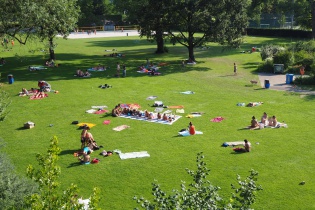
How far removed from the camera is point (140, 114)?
24.9 metres

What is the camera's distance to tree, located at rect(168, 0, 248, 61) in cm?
4181

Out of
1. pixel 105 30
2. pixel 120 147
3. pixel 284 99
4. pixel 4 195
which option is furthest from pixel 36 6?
pixel 105 30

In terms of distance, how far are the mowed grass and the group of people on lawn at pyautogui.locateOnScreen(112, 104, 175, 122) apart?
59cm

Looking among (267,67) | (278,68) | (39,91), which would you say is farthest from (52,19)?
(278,68)

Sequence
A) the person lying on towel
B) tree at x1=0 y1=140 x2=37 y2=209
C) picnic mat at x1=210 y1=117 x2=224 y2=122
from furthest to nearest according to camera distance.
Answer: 1. picnic mat at x1=210 y1=117 x2=224 y2=122
2. the person lying on towel
3. tree at x1=0 y1=140 x2=37 y2=209

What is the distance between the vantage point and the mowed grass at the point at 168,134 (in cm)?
1587

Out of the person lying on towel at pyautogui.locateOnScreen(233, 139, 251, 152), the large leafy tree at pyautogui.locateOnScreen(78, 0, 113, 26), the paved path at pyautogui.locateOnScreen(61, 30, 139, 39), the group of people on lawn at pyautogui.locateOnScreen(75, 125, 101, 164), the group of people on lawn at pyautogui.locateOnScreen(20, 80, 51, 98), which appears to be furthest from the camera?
the large leafy tree at pyautogui.locateOnScreen(78, 0, 113, 26)

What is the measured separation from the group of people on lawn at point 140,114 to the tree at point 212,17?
19.8 meters

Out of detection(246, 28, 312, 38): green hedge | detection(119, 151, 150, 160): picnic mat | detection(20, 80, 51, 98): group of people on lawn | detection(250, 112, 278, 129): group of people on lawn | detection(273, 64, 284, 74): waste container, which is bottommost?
detection(119, 151, 150, 160): picnic mat

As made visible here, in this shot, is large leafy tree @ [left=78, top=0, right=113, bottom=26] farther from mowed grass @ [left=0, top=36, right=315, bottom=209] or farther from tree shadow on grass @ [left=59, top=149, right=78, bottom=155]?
tree shadow on grass @ [left=59, top=149, right=78, bottom=155]

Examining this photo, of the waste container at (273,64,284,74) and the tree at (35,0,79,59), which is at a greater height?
the tree at (35,0,79,59)

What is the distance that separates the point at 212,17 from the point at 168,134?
75.8 ft

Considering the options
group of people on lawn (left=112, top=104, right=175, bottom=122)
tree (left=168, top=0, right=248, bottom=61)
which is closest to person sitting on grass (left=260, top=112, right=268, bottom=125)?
group of people on lawn (left=112, top=104, right=175, bottom=122)

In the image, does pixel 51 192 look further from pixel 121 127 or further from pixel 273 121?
pixel 273 121
